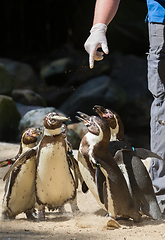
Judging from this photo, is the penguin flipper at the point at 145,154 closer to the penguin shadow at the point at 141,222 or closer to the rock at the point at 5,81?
the penguin shadow at the point at 141,222

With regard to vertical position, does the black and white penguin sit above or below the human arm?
below

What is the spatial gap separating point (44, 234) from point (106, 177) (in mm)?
473

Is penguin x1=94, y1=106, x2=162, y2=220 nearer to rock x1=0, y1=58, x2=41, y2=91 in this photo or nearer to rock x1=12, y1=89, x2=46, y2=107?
rock x1=12, y1=89, x2=46, y2=107

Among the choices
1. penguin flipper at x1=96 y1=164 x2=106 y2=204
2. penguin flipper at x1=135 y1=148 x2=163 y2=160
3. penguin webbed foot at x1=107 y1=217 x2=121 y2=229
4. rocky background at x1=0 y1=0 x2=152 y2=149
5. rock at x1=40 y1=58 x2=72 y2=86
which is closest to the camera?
penguin webbed foot at x1=107 y1=217 x2=121 y2=229

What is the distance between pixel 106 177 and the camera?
180cm

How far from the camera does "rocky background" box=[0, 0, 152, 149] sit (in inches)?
261

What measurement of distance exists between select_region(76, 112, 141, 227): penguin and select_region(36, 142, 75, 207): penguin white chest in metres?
0.20

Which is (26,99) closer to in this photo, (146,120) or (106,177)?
(146,120)

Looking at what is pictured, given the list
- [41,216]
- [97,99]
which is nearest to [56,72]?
[97,99]

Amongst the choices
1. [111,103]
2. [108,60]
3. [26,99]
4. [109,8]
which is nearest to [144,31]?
[108,60]

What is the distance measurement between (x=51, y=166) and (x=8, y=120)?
12.9ft

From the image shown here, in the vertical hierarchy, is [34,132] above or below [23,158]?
above

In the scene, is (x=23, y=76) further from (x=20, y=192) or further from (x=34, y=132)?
(x=20, y=192)

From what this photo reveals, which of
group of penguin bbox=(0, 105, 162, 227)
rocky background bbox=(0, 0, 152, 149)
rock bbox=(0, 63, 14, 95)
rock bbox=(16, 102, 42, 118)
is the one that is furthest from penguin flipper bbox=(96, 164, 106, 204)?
rock bbox=(0, 63, 14, 95)
